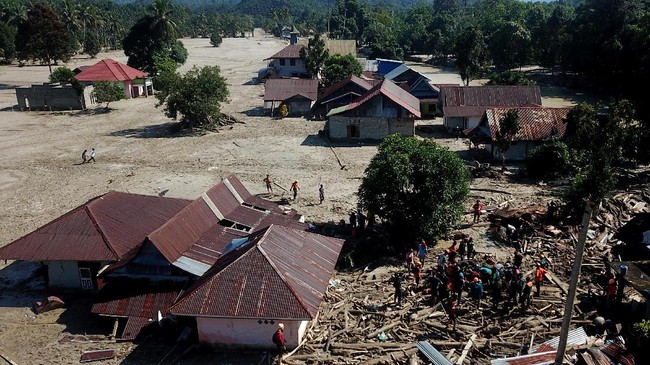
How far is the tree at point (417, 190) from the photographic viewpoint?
22.2m

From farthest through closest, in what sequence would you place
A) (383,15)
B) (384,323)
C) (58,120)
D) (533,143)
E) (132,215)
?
(383,15) < (58,120) < (533,143) < (132,215) < (384,323)

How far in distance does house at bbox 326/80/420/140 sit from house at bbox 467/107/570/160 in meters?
6.66

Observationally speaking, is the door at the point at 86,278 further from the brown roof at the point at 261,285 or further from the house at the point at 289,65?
the house at the point at 289,65

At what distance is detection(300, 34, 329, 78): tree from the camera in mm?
66125

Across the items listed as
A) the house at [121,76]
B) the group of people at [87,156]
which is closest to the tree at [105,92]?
the house at [121,76]

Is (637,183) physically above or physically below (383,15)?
below

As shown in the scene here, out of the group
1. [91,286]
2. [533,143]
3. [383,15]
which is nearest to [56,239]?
[91,286]

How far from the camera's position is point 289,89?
2147 inches

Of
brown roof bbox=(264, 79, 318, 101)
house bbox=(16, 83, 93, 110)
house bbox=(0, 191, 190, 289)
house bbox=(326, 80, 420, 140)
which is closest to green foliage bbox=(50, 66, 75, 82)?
house bbox=(16, 83, 93, 110)

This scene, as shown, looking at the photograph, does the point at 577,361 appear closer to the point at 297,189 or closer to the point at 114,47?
the point at 297,189

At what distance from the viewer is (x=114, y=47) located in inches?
4847

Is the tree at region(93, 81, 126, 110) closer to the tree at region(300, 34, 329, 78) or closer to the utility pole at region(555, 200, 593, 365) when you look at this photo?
the tree at region(300, 34, 329, 78)

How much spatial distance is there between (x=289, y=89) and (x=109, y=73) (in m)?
22.4

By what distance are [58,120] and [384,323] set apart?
1817 inches
